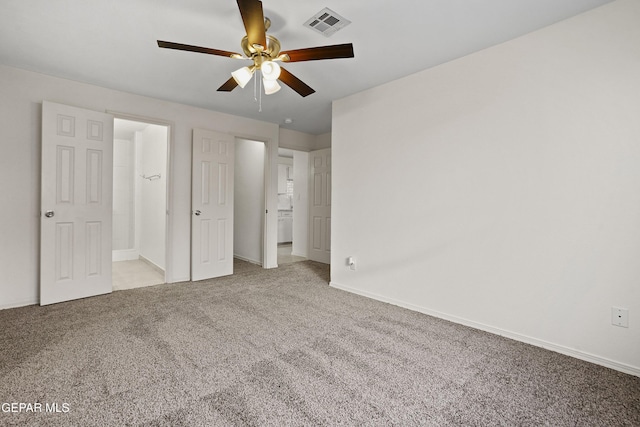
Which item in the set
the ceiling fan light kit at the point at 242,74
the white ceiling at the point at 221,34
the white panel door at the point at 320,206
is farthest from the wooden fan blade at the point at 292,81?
the white panel door at the point at 320,206

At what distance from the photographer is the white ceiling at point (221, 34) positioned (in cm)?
203

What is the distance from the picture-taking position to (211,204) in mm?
4289

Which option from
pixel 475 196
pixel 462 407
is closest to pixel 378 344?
pixel 462 407

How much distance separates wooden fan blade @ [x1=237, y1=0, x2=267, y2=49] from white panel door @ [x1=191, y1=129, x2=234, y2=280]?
2.55 meters

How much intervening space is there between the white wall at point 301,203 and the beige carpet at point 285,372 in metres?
3.11

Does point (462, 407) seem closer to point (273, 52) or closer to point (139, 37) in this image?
point (273, 52)

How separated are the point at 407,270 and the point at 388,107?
1.80 meters

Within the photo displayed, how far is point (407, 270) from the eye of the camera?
3.15m

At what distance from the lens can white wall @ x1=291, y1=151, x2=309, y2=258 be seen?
5996 millimetres

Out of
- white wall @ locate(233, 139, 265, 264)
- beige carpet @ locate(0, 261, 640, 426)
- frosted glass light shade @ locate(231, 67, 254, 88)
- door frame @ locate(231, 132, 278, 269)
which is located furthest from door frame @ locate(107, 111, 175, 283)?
frosted glass light shade @ locate(231, 67, 254, 88)

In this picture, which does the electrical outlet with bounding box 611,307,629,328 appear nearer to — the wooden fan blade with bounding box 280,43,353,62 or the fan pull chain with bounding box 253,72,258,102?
the wooden fan blade with bounding box 280,43,353,62

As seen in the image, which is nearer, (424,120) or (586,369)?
(586,369)

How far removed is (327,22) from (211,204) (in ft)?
9.65

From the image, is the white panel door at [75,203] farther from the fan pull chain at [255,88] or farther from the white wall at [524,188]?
the white wall at [524,188]
